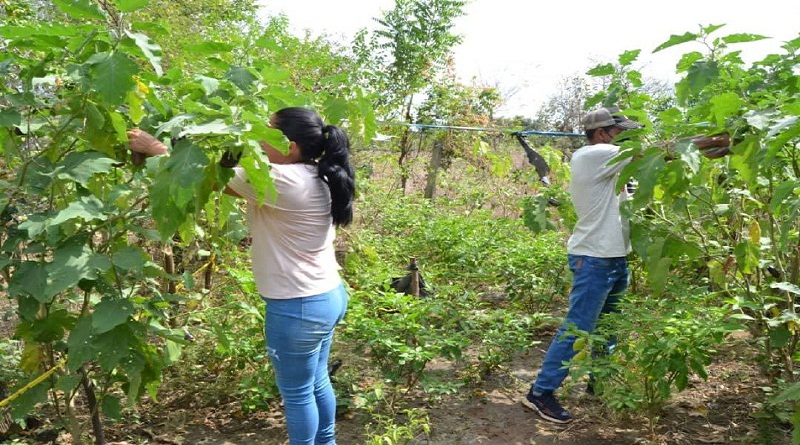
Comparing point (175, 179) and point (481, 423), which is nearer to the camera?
point (175, 179)

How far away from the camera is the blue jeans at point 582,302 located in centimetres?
318

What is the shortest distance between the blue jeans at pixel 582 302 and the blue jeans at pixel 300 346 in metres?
1.28

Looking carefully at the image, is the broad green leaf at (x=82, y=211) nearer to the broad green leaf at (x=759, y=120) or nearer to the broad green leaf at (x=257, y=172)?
the broad green leaf at (x=257, y=172)

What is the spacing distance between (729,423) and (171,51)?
205 inches

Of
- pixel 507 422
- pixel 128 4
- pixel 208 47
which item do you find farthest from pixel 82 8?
pixel 507 422

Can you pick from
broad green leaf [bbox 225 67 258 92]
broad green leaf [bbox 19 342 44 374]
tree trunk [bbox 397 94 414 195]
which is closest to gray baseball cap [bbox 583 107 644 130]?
broad green leaf [bbox 225 67 258 92]

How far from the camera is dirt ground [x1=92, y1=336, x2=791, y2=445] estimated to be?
3029 millimetres

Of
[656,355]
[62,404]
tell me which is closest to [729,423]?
[656,355]

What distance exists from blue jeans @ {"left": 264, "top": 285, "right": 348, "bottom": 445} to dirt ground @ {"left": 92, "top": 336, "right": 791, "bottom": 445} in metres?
0.70

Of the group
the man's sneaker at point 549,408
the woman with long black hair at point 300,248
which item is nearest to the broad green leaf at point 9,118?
the woman with long black hair at point 300,248

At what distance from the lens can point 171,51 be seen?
5.79 m

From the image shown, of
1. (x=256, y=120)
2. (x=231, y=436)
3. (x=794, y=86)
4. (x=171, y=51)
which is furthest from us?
(x=171, y=51)

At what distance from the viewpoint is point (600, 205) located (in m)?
3.16

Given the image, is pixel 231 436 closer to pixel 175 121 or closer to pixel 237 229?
pixel 237 229
